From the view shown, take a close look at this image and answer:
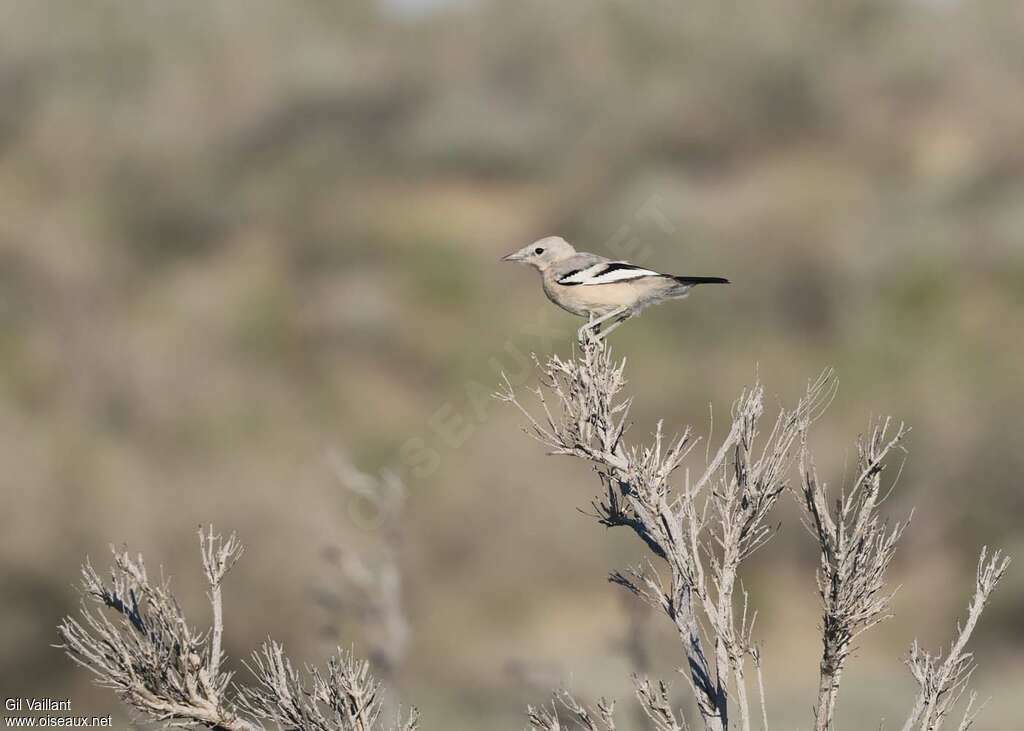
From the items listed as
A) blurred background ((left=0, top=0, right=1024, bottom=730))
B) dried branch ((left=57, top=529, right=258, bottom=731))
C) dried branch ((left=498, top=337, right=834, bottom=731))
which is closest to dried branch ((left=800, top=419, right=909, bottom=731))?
dried branch ((left=498, top=337, right=834, bottom=731))

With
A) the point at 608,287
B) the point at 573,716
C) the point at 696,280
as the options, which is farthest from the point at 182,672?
the point at 696,280

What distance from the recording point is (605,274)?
8234 millimetres

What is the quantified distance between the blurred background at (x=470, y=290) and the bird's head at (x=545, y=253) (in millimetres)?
8971

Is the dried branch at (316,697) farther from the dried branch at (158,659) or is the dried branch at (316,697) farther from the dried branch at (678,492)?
the dried branch at (678,492)

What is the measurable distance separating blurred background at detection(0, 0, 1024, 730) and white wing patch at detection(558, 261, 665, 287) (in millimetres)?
9344

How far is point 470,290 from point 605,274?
26770mm

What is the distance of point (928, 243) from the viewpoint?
33.2 m

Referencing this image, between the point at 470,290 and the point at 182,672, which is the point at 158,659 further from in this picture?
the point at 470,290

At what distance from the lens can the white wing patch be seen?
8.17 m

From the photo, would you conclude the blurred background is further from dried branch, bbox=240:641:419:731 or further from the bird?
dried branch, bbox=240:641:419:731

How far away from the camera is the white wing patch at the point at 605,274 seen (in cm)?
817

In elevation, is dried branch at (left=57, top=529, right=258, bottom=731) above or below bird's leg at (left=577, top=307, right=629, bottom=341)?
below

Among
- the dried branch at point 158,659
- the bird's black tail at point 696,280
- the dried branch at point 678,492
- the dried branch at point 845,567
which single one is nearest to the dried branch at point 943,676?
the dried branch at point 845,567

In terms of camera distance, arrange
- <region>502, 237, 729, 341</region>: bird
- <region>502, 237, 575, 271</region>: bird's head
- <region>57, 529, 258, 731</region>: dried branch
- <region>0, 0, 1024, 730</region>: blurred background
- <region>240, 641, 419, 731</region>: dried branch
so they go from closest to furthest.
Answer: <region>57, 529, 258, 731</region>: dried branch, <region>240, 641, 419, 731</region>: dried branch, <region>502, 237, 729, 341</region>: bird, <region>502, 237, 575, 271</region>: bird's head, <region>0, 0, 1024, 730</region>: blurred background
